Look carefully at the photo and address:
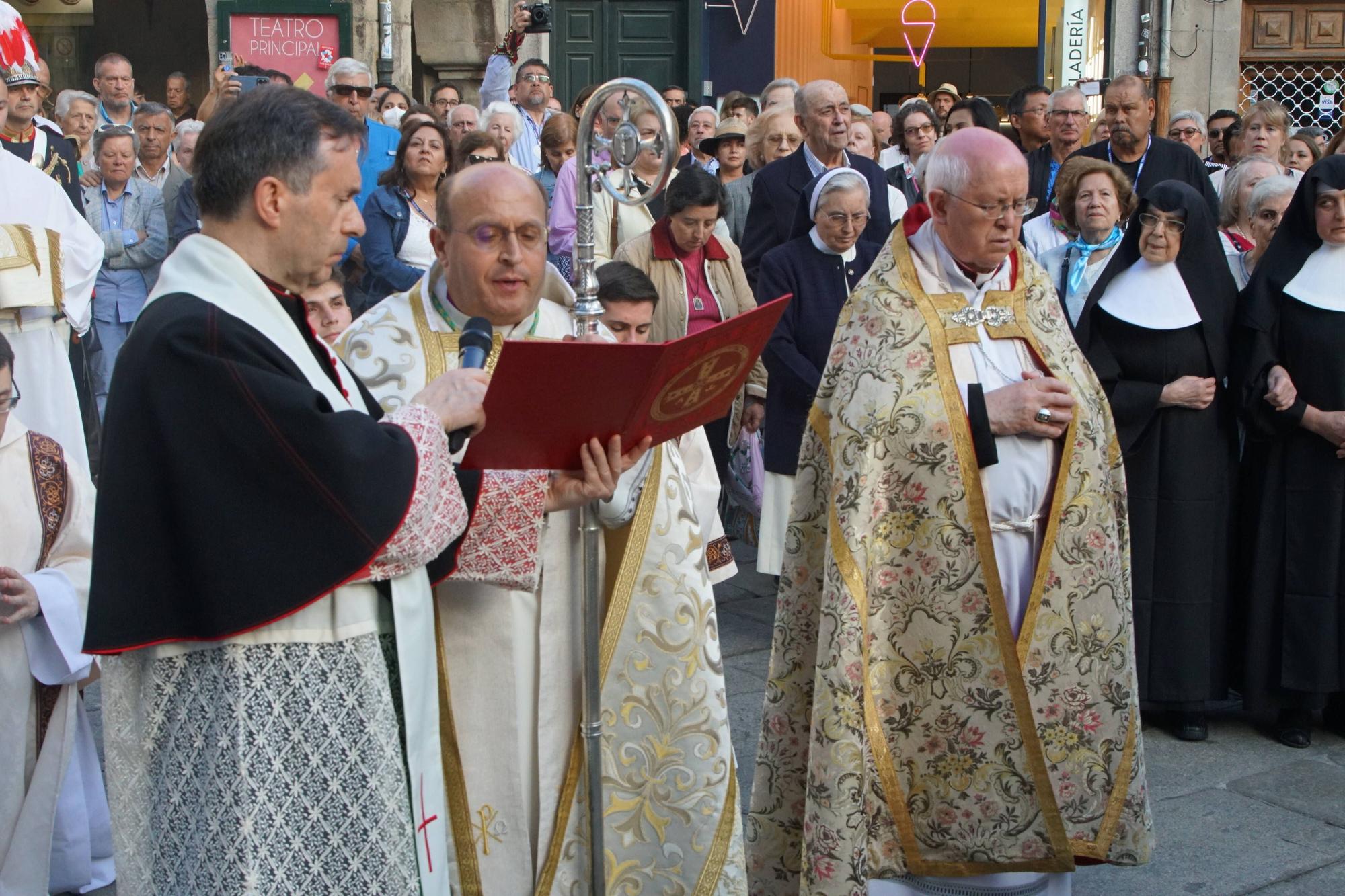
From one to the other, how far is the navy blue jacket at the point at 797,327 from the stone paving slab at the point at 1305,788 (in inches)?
86.2

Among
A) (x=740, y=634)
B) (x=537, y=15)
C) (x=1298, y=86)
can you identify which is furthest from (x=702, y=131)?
(x=1298, y=86)

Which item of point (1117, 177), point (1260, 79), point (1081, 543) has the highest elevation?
point (1260, 79)

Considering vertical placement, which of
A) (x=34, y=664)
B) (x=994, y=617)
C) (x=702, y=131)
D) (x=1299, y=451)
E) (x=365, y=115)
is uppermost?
(x=365, y=115)

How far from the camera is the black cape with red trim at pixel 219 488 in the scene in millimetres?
2268

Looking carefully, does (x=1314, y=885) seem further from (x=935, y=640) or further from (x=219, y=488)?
(x=219, y=488)

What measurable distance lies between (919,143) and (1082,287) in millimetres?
3797

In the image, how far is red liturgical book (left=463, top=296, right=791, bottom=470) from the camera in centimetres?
254

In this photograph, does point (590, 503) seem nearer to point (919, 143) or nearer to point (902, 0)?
point (919, 143)

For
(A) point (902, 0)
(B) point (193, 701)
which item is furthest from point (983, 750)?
(A) point (902, 0)

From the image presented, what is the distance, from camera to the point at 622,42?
17.2 m

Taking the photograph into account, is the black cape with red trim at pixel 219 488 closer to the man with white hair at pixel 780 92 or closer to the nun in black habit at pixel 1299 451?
the nun in black habit at pixel 1299 451

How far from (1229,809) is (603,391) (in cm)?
304

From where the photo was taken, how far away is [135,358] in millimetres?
2301

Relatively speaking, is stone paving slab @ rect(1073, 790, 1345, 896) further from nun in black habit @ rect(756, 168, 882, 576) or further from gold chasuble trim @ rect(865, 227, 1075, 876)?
nun in black habit @ rect(756, 168, 882, 576)
